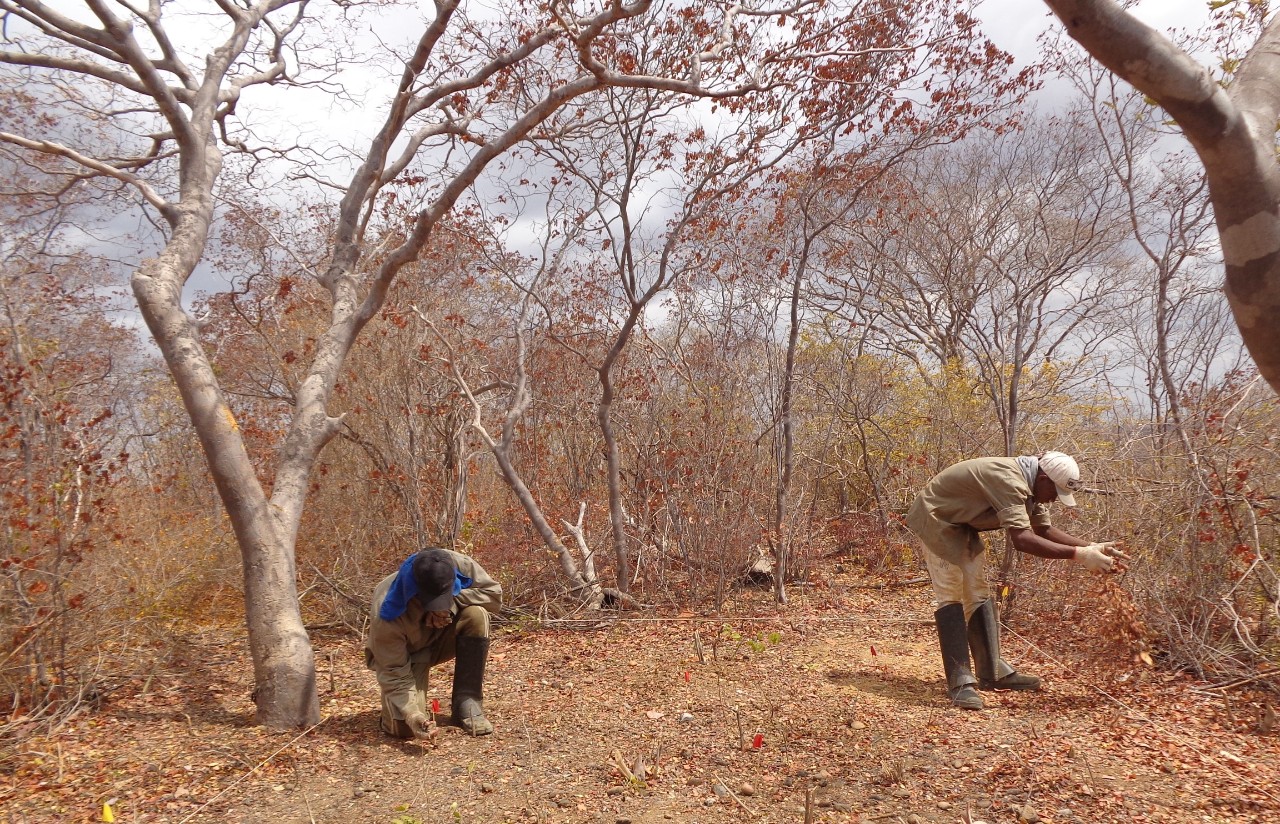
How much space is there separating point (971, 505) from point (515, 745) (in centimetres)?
277

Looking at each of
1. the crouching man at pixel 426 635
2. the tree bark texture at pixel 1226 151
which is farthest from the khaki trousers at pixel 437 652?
the tree bark texture at pixel 1226 151

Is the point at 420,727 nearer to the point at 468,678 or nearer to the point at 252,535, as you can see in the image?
the point at 468,678

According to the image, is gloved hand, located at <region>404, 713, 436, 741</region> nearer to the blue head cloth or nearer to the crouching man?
the crouching man

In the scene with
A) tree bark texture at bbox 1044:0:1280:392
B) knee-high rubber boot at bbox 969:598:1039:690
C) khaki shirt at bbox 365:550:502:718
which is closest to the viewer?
tree bark texture at bbox 1044:0:1280:392

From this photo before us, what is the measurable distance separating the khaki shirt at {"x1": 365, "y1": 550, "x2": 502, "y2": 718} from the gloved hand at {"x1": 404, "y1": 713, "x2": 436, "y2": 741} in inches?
1.6

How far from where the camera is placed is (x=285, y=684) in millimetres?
3834

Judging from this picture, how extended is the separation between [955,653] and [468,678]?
8.81 ft

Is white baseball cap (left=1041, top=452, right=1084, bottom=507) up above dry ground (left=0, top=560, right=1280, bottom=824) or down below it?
above

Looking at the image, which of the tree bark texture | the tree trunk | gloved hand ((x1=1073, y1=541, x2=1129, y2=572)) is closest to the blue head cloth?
the tree trunk

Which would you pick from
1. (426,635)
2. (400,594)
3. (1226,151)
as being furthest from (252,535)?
(1226,151)

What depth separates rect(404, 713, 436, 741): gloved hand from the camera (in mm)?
3598

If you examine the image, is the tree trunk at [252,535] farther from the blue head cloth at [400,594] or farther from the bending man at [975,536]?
the bending man at [975,536]

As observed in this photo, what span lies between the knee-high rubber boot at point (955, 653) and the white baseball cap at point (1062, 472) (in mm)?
832

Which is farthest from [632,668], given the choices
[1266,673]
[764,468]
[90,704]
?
[1266,673]
